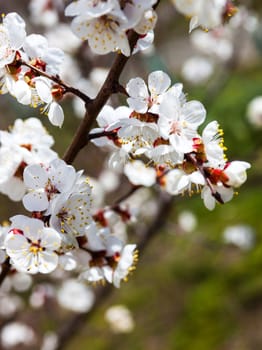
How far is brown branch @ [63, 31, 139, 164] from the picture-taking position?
704mm

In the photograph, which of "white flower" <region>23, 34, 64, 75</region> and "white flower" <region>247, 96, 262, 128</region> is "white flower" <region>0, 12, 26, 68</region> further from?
"white flower" <region>247, 96, 262, 128</region>

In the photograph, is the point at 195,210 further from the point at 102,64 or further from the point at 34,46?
the point at 34,46

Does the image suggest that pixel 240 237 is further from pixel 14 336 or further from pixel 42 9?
pixel 42 9

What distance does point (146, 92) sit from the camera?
74 centimetres

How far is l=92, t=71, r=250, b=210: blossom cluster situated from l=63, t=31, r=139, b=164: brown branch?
0.08ft

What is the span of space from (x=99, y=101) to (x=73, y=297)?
4.47 feet

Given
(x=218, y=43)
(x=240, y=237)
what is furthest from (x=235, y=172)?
(x=218, y=43)

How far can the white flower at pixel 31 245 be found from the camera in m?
0.73

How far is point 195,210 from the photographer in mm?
3221

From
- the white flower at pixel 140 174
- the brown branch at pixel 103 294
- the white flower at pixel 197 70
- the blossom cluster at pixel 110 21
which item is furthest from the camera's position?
the white flower at pixel 197 70

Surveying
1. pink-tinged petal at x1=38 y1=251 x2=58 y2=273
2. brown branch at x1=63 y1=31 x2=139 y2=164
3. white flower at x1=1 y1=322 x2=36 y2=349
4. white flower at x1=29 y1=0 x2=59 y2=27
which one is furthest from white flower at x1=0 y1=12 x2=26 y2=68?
white flower at x1=1 y1=322 x2=36 y2=349

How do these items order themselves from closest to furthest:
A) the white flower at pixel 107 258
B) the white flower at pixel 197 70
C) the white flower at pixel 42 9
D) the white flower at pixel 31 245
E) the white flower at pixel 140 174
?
the white flower at pixel 31 245 → the white flower at pixel 107 258 → the white flower at pixel 140 174 → the white flower at pixel 42 9 → the white flower at pixel 197 70

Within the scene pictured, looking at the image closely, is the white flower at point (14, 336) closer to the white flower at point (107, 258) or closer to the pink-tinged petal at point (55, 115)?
the white flower at point (107, 258)

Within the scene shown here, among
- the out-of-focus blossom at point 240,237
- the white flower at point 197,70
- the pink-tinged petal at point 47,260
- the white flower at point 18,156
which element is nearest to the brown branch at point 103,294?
the out-of-focus blossom at point 240,237
